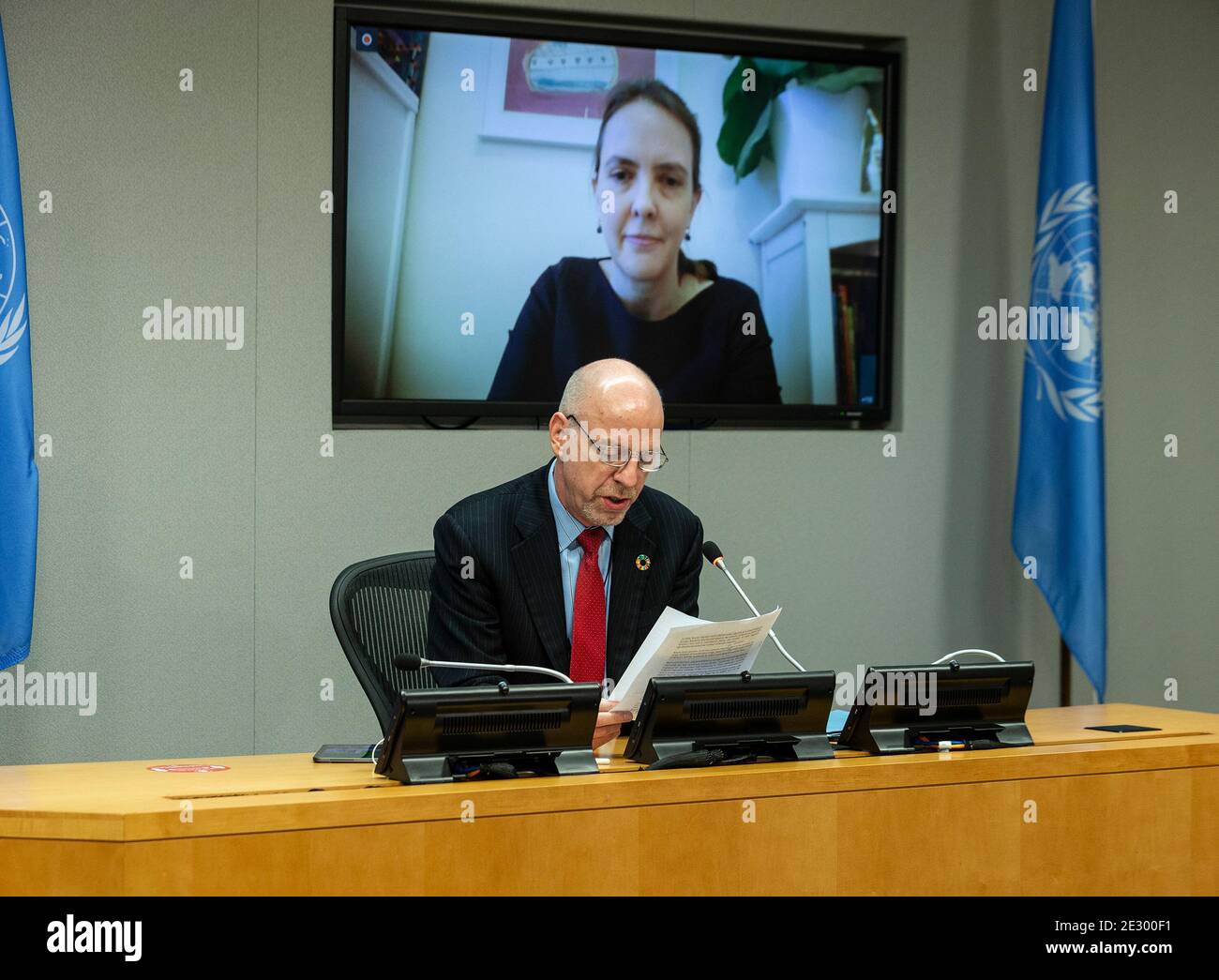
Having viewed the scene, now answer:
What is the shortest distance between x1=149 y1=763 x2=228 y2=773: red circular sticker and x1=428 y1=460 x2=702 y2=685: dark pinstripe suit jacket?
0.52 meters

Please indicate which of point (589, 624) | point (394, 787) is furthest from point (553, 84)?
point (394, 787)

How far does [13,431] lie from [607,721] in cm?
175

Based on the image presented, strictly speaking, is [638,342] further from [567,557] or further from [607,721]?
[607,721]

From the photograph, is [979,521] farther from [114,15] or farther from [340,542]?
[114,15]

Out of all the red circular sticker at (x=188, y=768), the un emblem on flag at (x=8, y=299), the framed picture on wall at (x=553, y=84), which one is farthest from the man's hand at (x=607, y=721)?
the framed picture on wall at (x=553, y=84)

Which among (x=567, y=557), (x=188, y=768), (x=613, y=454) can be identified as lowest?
(x=188, y=768)

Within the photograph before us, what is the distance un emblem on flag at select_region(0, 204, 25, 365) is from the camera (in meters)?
3.31

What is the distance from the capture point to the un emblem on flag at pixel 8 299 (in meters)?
3.31

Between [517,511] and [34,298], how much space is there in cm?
157

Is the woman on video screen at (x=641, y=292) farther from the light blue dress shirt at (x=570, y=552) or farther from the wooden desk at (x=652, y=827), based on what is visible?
the wooden desk at (x=652, y=827)

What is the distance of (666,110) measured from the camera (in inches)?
159

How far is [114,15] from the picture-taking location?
3.63m

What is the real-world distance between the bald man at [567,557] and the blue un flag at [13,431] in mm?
1125
